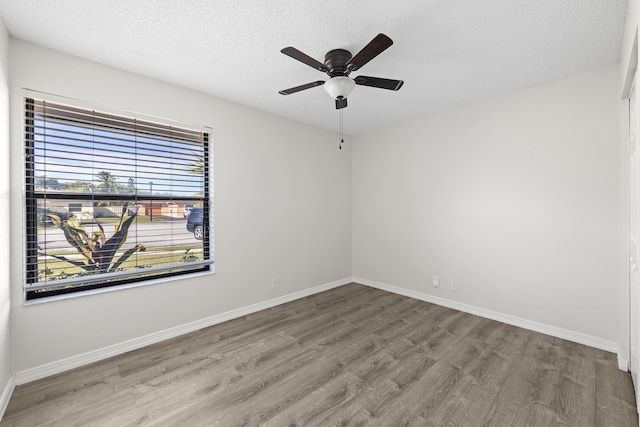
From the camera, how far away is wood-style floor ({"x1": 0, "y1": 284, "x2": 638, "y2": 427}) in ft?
5.75

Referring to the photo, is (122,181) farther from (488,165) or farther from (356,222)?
(488,165)

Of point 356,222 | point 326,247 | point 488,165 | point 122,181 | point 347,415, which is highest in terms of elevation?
point 488,165

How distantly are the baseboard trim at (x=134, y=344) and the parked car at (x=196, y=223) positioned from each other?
928mm

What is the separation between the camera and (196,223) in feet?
10.1

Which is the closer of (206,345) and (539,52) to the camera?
(539,52)

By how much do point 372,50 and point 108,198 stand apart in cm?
249

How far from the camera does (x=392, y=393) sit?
1971 millimetres

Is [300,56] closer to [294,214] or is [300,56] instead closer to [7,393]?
[294,214]

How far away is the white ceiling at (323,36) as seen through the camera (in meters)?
1.76

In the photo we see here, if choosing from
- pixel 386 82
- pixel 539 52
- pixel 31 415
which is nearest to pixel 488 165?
pixel 539 52

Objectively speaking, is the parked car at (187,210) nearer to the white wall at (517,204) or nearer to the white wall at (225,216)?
the white wall at (225,216)

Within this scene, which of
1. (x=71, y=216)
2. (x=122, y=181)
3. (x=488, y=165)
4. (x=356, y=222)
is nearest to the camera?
(x=71, y=216)

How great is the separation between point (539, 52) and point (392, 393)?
9.39ft

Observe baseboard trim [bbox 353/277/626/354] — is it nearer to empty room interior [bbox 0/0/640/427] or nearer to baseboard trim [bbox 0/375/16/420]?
empty room interior [bbox 0/0/640/427]
